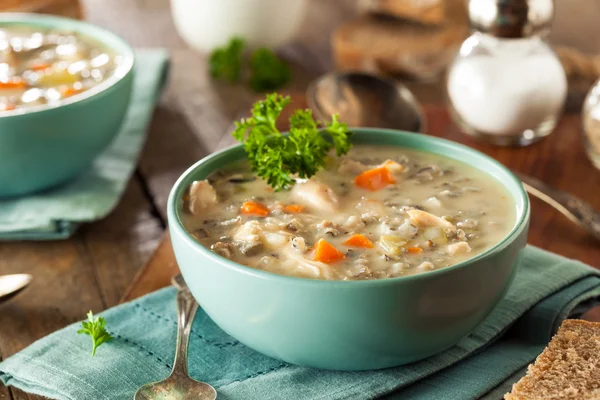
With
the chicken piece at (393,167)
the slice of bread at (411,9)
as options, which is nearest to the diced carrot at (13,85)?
the chicken piece at (393,167)

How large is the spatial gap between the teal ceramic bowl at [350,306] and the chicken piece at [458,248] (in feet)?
0.29

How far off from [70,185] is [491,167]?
1442 mm

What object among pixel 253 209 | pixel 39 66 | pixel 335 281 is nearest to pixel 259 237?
pixel 253 209

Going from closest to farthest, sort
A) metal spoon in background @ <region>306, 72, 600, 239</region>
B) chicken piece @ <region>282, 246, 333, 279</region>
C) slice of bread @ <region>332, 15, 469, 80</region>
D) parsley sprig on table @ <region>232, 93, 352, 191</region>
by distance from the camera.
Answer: chicken piece @ <region>282, 246, 333, 279</region> < parsley sprig on table @ <region>232, 93, 352, 191</region> < metal spoon in background @ <region>306, 72, 600, 239</region> < slice of bread @ <region>332, 15, 469, 80</region>

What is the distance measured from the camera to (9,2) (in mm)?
3797

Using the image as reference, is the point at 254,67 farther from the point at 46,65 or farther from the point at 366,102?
the point at 46,65

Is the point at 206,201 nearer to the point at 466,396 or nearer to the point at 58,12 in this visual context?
the point at 466,396

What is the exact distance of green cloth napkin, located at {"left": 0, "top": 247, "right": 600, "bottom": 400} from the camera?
1792 millimetres

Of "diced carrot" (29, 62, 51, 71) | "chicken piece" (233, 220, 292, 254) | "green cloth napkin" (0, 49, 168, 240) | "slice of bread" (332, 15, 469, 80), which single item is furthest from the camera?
"slice of bread" (332, 15, 469, 80)

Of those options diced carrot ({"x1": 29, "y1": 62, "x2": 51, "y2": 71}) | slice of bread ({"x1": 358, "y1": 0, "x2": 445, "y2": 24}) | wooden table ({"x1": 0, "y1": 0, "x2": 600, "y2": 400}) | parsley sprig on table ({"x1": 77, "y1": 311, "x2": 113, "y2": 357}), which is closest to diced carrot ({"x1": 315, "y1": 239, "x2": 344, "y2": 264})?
parsley sprig on table ({"x1": 77, "y1": 311, "x2": 113, "y2": 357})

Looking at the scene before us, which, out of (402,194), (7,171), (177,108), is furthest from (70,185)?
(402,194)

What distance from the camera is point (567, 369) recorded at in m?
1.79

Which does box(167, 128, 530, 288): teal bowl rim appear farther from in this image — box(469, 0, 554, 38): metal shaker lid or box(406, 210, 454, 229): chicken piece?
box(469, 0, 554, 38): metal shaker lid

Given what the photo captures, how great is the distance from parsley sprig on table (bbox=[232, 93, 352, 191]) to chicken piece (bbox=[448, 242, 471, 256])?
17.9 inches
